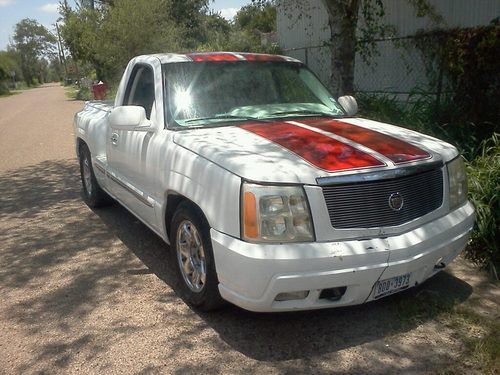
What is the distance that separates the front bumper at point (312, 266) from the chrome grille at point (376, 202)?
0.11 metres

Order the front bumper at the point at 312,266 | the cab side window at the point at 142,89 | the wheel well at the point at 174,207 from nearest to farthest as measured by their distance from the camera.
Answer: the front bumper at the point at 312,266, the wheel well at the point at 174,207, the cab side window at the point at 142,89

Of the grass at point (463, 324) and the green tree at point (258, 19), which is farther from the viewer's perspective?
the green tree at point (258, 19)

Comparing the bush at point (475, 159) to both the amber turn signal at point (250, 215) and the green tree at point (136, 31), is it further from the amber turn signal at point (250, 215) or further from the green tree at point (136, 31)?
the green tree at point (136, 31)

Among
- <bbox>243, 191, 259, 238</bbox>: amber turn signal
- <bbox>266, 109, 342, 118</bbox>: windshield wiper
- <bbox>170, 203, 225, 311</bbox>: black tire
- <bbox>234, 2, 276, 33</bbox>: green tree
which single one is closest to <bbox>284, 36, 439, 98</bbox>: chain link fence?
<bbox>234, 2, 276, 33</bbox>: green tree

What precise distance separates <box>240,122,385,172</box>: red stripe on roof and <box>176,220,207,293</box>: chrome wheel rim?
0.85m

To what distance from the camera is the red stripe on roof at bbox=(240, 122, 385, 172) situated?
122 inches

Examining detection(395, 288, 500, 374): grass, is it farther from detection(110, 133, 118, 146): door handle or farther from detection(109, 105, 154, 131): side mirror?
detection(110, 133, 118, 146): door handle

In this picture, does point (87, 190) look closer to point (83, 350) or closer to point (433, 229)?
point (83, 350)

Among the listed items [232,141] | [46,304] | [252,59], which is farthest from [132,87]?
[46,304]

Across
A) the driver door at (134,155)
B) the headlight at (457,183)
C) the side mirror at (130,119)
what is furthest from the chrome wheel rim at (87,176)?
the headlight at (457,183)

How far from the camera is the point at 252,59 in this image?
4652 millimetres

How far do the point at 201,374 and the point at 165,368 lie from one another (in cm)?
23

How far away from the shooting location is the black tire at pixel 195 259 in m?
3.32

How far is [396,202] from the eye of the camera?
313 centimetres
